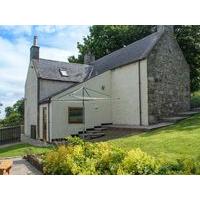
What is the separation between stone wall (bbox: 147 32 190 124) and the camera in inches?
734

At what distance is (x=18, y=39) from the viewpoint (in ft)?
40.5

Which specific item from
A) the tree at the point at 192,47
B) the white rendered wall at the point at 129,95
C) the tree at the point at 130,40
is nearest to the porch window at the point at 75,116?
the white rendered wall at the point at 129,95

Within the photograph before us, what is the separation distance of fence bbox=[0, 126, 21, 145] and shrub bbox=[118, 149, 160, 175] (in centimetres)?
661

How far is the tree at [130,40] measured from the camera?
2381 cm

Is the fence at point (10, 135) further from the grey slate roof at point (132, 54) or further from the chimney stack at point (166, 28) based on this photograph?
the chimney stack at point (166, 28)

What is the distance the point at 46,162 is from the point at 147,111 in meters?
9.26

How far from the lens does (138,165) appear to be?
8.51 meters

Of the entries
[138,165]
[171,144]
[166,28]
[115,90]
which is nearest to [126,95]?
[115,90]

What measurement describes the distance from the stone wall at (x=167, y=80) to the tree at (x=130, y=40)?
104 inches

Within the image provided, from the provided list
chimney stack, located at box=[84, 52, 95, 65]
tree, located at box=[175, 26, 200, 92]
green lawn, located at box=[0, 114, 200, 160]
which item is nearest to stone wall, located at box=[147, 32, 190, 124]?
tree, located at box=[175, 26, 200, 92]

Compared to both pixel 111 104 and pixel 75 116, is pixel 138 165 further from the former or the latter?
pixel 111 104

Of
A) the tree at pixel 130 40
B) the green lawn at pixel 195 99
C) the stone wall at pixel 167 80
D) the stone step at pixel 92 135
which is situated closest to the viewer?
the stone step at pixel 92 135
